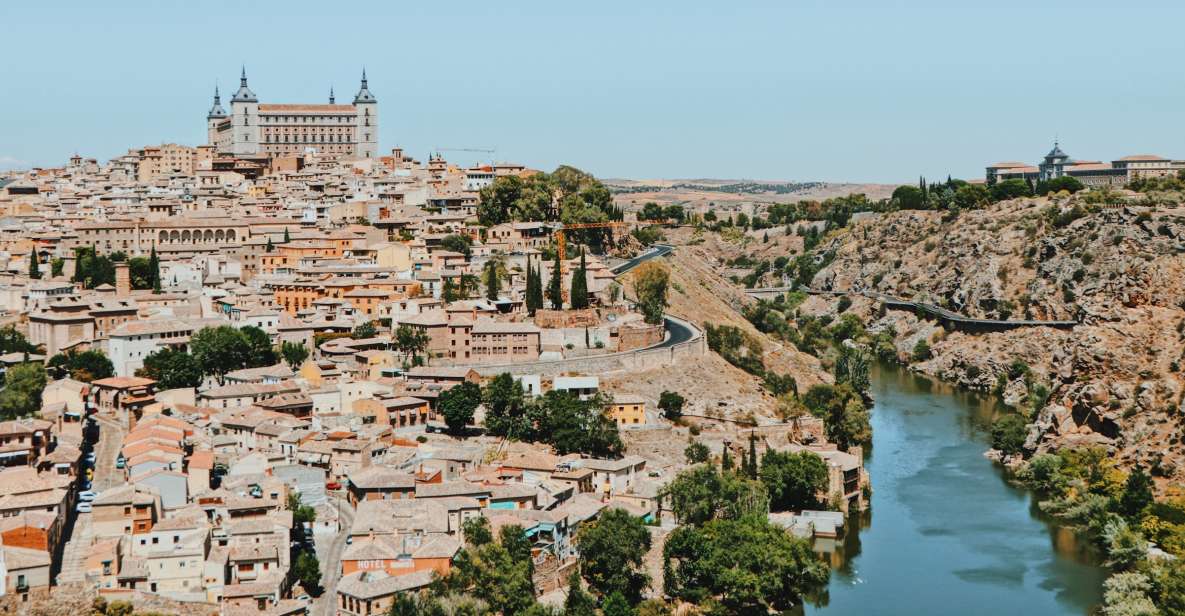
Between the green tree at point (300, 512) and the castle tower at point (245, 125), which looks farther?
the castle tower at point (245, 125)

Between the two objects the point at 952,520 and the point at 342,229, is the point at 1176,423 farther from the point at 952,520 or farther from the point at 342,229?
the point at 342,229

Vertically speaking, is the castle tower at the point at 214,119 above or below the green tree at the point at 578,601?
above

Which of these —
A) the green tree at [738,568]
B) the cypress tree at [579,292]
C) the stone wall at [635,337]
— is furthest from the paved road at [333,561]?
the cypress tree at [579,292]

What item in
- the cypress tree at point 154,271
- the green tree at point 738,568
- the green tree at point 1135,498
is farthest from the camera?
the cypress tree at point 154,271

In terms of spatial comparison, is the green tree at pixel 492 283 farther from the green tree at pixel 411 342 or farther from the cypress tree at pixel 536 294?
the green tree at pixel 411 342

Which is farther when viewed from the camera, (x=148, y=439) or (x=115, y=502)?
(x=148, y=439)

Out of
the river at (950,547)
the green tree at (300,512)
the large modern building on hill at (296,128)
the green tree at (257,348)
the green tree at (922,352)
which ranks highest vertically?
the large modern building on hill at (296,128)

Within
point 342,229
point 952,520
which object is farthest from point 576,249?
point 952,520
